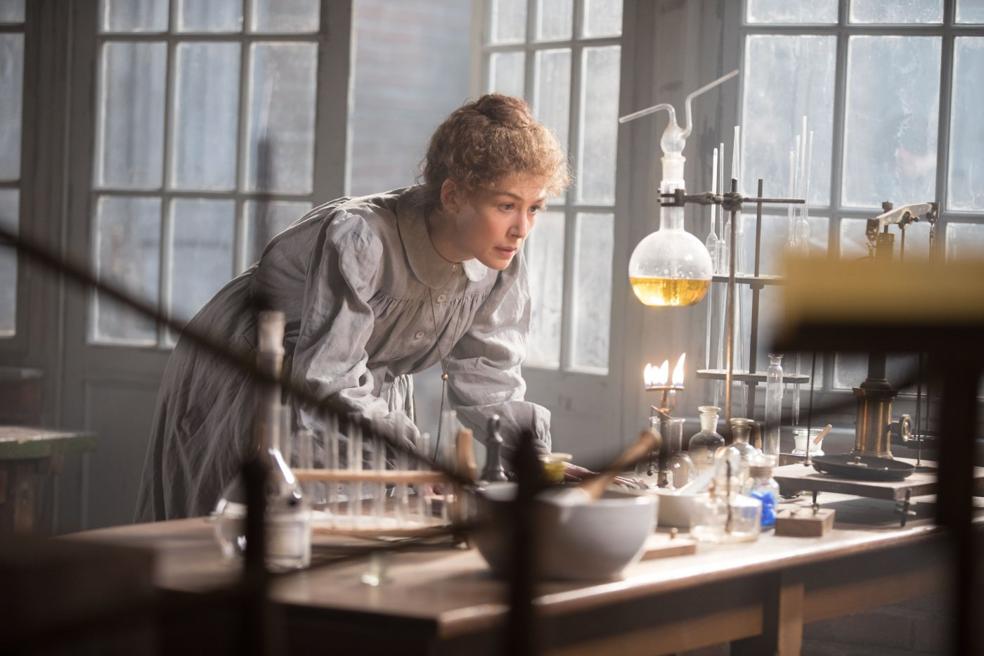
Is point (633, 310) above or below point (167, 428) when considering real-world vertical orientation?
above

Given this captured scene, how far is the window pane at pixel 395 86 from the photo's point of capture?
7.18 meters

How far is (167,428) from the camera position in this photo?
2.92 metres

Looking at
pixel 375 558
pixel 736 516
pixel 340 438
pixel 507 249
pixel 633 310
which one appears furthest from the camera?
pixel 633 310

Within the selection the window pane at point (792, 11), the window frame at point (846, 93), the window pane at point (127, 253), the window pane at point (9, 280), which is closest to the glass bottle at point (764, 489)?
the window frame at point (846, 93)

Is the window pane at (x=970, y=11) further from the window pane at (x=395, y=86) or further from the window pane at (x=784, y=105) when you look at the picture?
the window pane at (x=395, y=86)

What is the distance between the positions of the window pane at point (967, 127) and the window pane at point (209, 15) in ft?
6.81

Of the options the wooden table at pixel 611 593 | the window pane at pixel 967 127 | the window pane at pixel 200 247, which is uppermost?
the window pane at pixel 967 127

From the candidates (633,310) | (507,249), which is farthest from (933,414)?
(507,249)

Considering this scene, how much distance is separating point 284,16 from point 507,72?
27.0 inches

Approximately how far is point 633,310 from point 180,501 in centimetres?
151

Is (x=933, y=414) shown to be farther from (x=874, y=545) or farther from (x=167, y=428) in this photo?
(x=167, y=428)

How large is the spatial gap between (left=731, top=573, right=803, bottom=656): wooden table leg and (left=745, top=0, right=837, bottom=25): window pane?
216 centimetres

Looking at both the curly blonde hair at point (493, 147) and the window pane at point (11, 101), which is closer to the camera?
the curly blonde hair at point (493, 147)

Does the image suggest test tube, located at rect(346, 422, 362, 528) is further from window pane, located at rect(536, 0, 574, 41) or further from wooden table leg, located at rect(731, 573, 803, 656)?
window pane, located at rect(536, 0, 574, 41)
